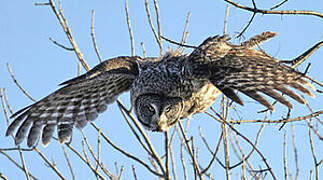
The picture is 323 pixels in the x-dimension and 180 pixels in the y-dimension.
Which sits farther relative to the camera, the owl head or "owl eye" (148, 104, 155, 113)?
"owl eye" (148, 104, 155, 113)

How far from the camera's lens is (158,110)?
21.5 ft

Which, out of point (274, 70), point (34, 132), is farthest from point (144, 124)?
point (274, 70)

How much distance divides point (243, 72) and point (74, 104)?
2.68 meters

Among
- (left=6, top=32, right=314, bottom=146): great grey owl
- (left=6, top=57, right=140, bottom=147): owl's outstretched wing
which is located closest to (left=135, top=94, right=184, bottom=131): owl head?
(left=6, top=32, right=314, bottom=146): great grey owl

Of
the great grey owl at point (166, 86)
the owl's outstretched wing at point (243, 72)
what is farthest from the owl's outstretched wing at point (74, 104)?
the owl's outstretched wing at point (243, 72)

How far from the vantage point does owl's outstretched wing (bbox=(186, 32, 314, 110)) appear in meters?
5.36

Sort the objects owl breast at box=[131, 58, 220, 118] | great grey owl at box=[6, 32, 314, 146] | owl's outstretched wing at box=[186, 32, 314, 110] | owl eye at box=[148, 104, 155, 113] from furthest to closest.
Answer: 1. owl eye at box=[148, 104, 155, 113]
2. owl breast at box=[131, 58, 220, 118]
3. great grey owl at box=[6, 32, 314, 146]
4. owl's outstretched wing at box=[186, 32, 314, 110]

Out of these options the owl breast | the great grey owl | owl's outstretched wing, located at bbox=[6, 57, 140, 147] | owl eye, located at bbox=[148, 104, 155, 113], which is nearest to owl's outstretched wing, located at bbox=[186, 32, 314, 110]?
the great grey owl

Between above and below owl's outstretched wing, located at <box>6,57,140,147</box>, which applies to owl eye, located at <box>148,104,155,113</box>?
below

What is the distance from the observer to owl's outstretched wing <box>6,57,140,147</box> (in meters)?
6.74

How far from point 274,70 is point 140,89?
1969mm

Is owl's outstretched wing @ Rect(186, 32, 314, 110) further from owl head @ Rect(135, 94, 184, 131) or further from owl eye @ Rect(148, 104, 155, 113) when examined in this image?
owl eye @ Rect(148, 104, 155, 113)

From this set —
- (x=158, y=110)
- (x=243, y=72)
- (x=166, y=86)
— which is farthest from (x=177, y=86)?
(x=243, y=72)

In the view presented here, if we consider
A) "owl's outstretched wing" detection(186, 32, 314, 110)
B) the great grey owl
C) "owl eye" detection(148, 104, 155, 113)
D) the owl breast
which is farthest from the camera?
"owl eye" detection(148, 104, 155, 113)
